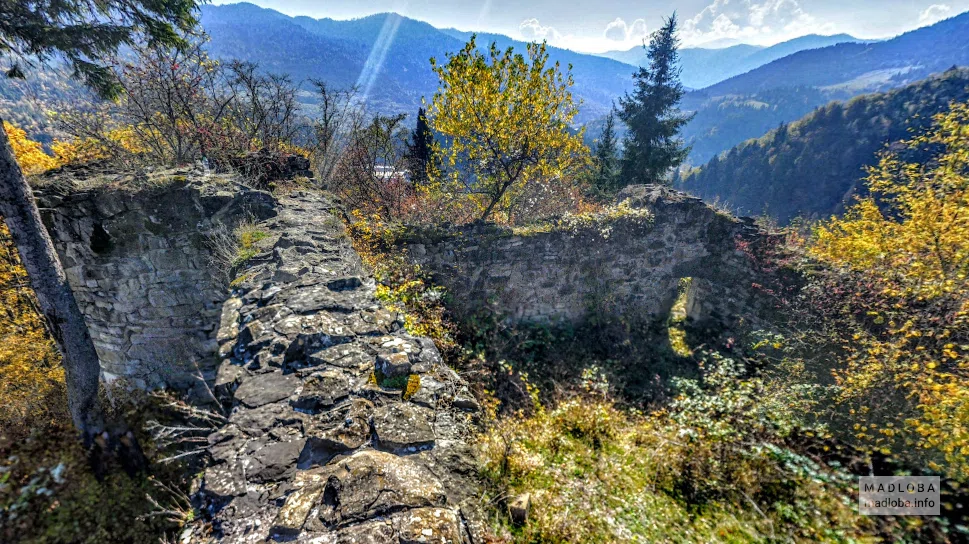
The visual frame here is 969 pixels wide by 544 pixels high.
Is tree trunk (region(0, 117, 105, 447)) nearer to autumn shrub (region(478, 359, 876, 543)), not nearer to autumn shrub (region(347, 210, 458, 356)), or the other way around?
autumn shrub (region(347, 210, 458, 356))

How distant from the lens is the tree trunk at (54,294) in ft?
16.7

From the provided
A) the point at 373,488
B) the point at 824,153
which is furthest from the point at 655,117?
the point at 824,153

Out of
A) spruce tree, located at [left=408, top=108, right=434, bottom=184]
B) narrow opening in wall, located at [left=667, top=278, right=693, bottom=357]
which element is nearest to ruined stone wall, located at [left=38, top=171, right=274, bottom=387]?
spruce tree, located at [left=408, top=108, right=434, bottom=184]

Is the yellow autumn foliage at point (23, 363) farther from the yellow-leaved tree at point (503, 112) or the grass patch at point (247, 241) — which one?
the yellow-leaved tree at point (503, 112)

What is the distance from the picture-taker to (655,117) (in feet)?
62.7

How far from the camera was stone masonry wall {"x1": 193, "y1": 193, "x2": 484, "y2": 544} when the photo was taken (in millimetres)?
1869

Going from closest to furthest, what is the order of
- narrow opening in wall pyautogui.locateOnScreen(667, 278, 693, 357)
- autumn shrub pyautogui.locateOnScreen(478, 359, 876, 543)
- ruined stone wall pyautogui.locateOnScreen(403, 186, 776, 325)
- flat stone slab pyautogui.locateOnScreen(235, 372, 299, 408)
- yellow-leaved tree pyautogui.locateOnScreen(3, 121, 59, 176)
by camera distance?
flat stone slab pyautogui.locateOnScreen(235, 372, 299, 408)
autumn shrub pyautogui.locateOnScreen(478, 359, 876, 543)
ruined stone wall pyautogui.locateOnScreen(403, 186, 776, 325)
narrow opening in wall pyautogui.locateOnScreen(667, 278, 693, 357)
yellow-leaved tree pyautogui.locateOnScreen(3, 121, 59, 176)

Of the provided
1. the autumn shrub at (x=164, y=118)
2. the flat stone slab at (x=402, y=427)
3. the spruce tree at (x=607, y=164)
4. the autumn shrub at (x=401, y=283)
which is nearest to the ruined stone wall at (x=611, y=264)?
the autumn shrub at (x=401, y=283)

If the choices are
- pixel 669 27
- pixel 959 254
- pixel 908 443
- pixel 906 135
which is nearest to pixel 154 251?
pixel 908 443

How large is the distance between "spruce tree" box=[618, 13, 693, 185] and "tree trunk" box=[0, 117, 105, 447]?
20.6 metres

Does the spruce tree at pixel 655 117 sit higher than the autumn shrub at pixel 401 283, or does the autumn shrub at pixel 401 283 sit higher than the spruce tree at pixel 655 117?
the spruce tree at pixel 655 117

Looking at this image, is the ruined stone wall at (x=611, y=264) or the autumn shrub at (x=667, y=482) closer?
the autumn shrub at (x=667, y=482)

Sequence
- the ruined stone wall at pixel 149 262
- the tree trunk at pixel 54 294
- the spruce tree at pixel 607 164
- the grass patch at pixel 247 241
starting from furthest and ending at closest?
1. the spruce tree at pixel 607 164
2. the ruined stone wall at pixel 149 262
3. the grass patch at pixel 247 241
4. the tree trunk at pixel 54 294

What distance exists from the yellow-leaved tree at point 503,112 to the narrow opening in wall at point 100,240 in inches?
275
